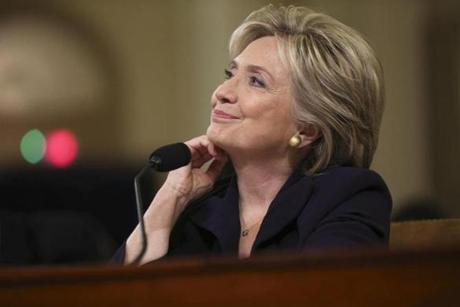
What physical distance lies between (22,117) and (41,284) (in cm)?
382

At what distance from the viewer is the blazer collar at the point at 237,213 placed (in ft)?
4.69

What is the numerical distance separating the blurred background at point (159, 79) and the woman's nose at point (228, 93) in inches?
90.1

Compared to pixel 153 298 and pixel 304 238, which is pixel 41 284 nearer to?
pixel 153 298

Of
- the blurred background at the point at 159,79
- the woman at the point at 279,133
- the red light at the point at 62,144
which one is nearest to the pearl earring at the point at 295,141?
the woman at the point at 279,133

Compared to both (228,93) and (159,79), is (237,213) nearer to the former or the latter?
(228,93)

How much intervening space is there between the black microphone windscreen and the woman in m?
0.06

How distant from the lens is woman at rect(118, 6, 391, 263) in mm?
1482

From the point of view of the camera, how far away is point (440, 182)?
13.7ft

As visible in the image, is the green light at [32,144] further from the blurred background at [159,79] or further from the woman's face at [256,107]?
the woman's face at [256,107]

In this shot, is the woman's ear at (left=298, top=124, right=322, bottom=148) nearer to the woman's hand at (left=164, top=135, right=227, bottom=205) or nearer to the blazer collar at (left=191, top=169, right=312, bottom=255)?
→ the blazer collar at (left=191, top=169, right=312, bottom=255)

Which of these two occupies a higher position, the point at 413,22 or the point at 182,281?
the point at 182,281

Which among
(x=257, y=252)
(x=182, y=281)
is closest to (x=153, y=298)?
(x=182, y=281)

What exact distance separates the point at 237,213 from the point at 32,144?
9.82ft

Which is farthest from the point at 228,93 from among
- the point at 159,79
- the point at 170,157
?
the point at 159,79
